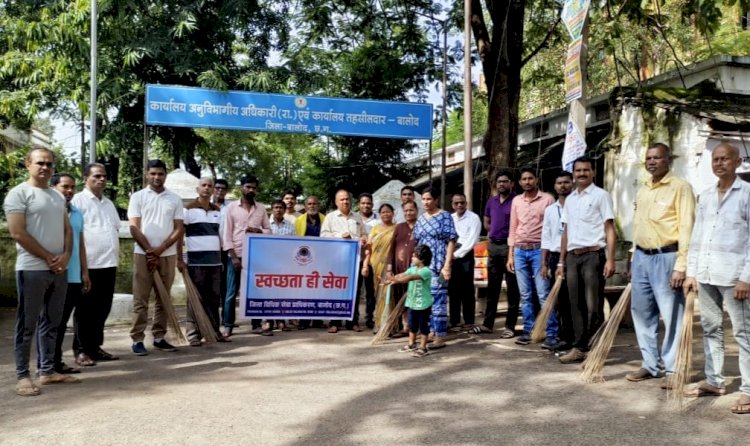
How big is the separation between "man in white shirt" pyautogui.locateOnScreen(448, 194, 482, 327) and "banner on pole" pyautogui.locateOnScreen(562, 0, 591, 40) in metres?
2.20

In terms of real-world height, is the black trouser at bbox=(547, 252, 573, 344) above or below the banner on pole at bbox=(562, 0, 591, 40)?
below

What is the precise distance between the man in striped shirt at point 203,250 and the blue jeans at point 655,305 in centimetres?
411

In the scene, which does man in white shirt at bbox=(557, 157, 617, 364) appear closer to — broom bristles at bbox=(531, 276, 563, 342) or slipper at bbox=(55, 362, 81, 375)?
broom bristles at bbox=(531, 276, 563, 342)

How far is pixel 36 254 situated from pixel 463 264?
4515 millimetres

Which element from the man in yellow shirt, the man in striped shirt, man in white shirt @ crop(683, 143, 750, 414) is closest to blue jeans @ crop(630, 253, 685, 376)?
the man in yellow shirt

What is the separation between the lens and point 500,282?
746 centimetres

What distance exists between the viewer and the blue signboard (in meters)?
9.79

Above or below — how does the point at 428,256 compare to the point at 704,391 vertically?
above

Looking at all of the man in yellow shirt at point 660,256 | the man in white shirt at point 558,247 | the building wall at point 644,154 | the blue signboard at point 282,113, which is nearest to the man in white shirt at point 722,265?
the man in yellow shirt at point 660,256

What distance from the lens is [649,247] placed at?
503cm

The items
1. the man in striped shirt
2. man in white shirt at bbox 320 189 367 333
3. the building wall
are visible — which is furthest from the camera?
the building wall

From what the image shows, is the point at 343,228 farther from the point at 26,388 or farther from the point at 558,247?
the point at 26,388

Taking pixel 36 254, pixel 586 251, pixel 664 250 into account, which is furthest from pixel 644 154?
pixel 36 254

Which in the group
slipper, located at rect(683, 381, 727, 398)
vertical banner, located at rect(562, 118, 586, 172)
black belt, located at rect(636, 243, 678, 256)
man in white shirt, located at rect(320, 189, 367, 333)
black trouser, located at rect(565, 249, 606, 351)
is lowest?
slipper, located at rect(683, 381, 727, 398)
